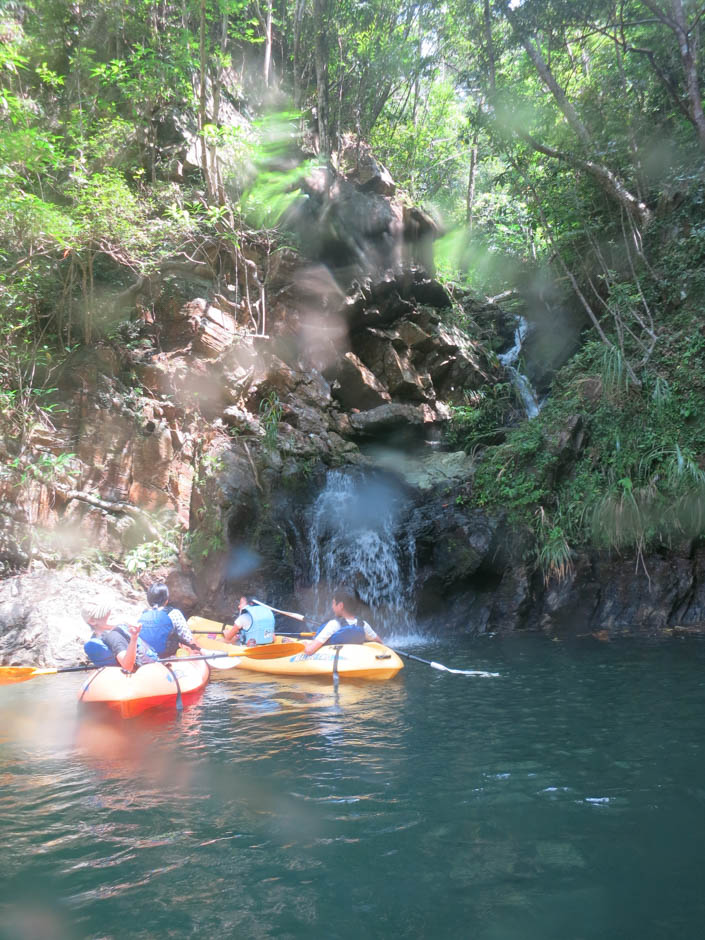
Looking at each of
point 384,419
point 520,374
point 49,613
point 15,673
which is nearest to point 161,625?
point 15,673

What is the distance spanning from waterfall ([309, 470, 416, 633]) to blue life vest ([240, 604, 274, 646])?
6.46 feet

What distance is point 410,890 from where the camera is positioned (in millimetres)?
2551

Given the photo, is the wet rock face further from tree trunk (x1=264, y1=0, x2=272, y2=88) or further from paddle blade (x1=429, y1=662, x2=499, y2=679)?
tree trunk (x1=264, y1=0, x2=272, y2=88)

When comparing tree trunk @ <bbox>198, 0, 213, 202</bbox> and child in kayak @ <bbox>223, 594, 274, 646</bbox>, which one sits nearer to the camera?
child in kayak @ <bbox>223, 594, 274, 646</bbox>

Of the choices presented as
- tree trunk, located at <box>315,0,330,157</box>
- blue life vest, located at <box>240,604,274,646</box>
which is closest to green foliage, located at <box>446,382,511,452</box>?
blue life vest, located at <box>240,604,274,646</box>

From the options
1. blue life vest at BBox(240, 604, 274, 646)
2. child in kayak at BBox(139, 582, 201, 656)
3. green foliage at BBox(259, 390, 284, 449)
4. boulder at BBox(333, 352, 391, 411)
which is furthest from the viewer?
boulder at BBox(333, 352, 391, 411)

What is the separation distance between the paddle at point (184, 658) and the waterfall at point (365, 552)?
2.45 metres

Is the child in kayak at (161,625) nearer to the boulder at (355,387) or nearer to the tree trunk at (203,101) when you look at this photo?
the boulder at (355,387)

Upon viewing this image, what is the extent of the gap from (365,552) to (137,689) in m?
4.82

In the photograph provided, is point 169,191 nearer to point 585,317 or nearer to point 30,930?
point 585,317

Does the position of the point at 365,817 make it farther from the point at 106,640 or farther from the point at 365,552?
the point at 365,552

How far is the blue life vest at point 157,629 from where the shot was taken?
5922 mm

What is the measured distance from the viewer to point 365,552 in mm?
9422

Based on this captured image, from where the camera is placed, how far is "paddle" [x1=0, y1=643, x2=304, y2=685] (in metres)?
5.95
